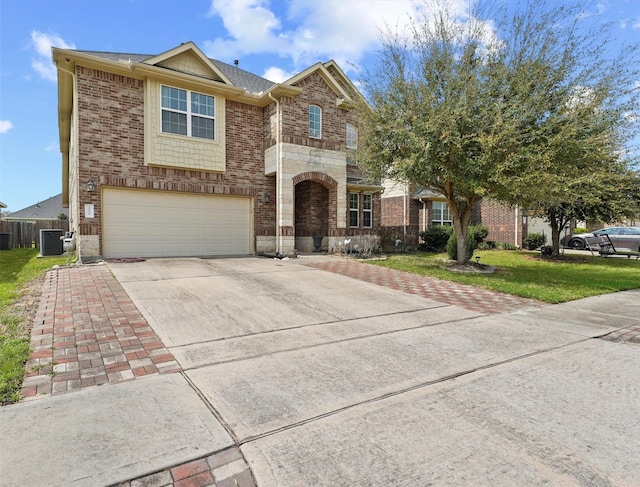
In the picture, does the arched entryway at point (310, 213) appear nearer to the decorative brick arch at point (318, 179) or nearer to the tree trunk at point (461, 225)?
the decorative brick arch at point (318, 179)

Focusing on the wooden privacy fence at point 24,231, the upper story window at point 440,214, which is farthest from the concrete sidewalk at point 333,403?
the wooden privacy fence at point 24,231

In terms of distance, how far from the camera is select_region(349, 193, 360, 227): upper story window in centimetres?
Result: 1811

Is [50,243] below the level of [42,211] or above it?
below

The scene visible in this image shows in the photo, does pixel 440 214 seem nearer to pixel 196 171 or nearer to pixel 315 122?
pixel 315 122

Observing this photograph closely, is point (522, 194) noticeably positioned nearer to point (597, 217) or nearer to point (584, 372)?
point (584, 372)

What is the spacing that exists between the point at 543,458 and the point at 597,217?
16576mm

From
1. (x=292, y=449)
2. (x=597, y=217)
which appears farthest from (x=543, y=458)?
(x=597, y=217)

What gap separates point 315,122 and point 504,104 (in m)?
7.93

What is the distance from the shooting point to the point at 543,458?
2504 mm

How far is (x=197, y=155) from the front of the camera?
44.8ft

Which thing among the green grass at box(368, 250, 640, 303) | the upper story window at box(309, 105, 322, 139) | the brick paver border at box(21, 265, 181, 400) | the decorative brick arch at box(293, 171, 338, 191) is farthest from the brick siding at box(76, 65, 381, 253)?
the brick paver border at box(21, 265, 181, 400)

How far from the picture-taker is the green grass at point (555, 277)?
869 cm

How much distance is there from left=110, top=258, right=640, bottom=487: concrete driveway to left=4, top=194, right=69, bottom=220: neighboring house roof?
141 feet

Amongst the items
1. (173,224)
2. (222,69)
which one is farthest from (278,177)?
(222,69)
